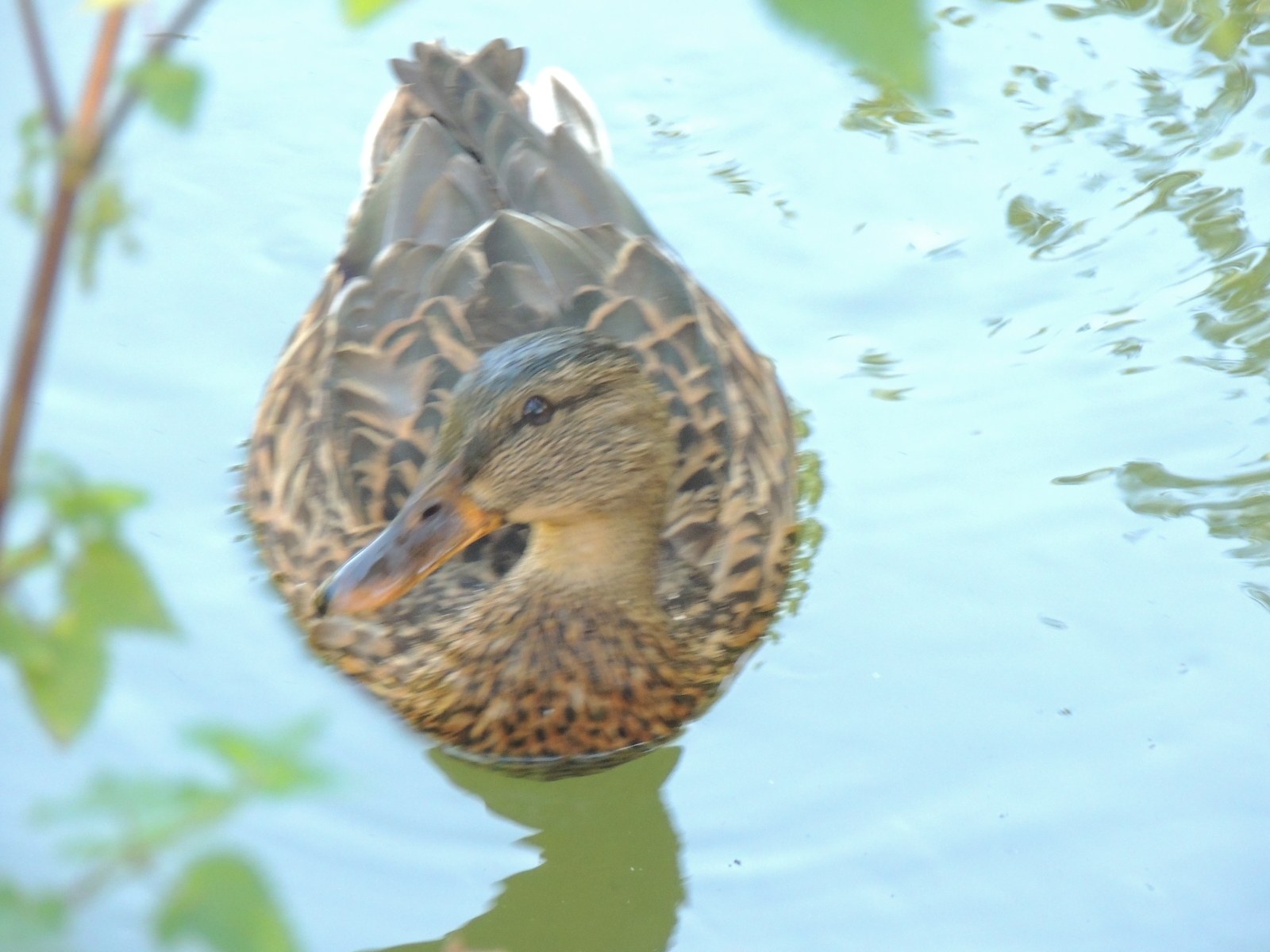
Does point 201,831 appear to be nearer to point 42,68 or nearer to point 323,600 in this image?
point 42,68

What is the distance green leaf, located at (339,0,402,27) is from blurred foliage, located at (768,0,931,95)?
0.20m

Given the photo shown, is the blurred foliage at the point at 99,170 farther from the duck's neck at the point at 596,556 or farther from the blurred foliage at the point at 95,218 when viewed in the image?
the duck's neck at the point at 596,556

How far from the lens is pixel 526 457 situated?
3254mm

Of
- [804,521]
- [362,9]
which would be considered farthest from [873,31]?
[804,521]

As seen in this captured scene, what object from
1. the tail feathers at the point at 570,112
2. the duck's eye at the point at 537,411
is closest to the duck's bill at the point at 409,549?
the duck's eye at the point at 537,411

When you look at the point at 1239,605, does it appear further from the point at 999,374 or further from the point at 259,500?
the point at 259,500

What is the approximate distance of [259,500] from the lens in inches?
159

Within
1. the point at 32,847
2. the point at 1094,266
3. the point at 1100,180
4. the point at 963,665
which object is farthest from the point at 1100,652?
the point at 32,847

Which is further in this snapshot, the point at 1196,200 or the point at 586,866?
the point at 1196,200

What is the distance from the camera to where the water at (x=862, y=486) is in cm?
344

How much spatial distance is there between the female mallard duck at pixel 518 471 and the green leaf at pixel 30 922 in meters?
2.17

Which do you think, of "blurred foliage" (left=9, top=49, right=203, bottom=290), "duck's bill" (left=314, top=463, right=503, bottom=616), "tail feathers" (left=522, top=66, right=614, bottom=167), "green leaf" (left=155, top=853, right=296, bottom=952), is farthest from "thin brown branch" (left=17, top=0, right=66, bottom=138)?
"tail feathers" (left=522, top=66, right=614, bottom=167)

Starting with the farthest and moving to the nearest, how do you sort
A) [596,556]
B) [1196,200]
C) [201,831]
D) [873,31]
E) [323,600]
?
[1196,200] → [596,556] → [323,600] → [201,831] → [873,31]

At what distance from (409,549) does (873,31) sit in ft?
8.12
